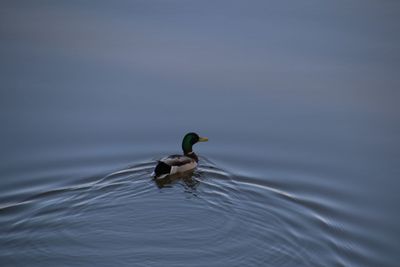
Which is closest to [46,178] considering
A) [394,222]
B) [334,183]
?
[334,183]

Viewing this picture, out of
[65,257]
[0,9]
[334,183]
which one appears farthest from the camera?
[0,9]

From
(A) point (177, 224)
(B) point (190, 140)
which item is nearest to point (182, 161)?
(B) point (190, 140)

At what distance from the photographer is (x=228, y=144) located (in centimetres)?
1132

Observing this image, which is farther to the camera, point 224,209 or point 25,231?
point 224,209

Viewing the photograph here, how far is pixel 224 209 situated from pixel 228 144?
2.30m

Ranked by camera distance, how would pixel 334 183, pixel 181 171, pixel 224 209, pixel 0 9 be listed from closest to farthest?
pixel 224 209 < pixel 334 183 < pixel 181 171 < pixel 0 9

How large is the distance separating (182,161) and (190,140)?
0.54 metres

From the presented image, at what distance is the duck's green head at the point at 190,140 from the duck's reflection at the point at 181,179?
483 mm

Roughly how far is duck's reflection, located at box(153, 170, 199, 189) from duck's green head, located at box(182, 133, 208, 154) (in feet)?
1.58

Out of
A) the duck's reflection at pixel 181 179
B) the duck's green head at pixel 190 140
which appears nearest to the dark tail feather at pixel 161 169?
the duck's reflection at pixel 181 179

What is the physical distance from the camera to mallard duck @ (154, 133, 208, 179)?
34.2 ft

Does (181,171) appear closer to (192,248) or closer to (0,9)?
(192,248)

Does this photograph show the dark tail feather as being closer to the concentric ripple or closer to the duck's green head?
the concentric ripple

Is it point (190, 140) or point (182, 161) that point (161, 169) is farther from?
point (190, 140)
